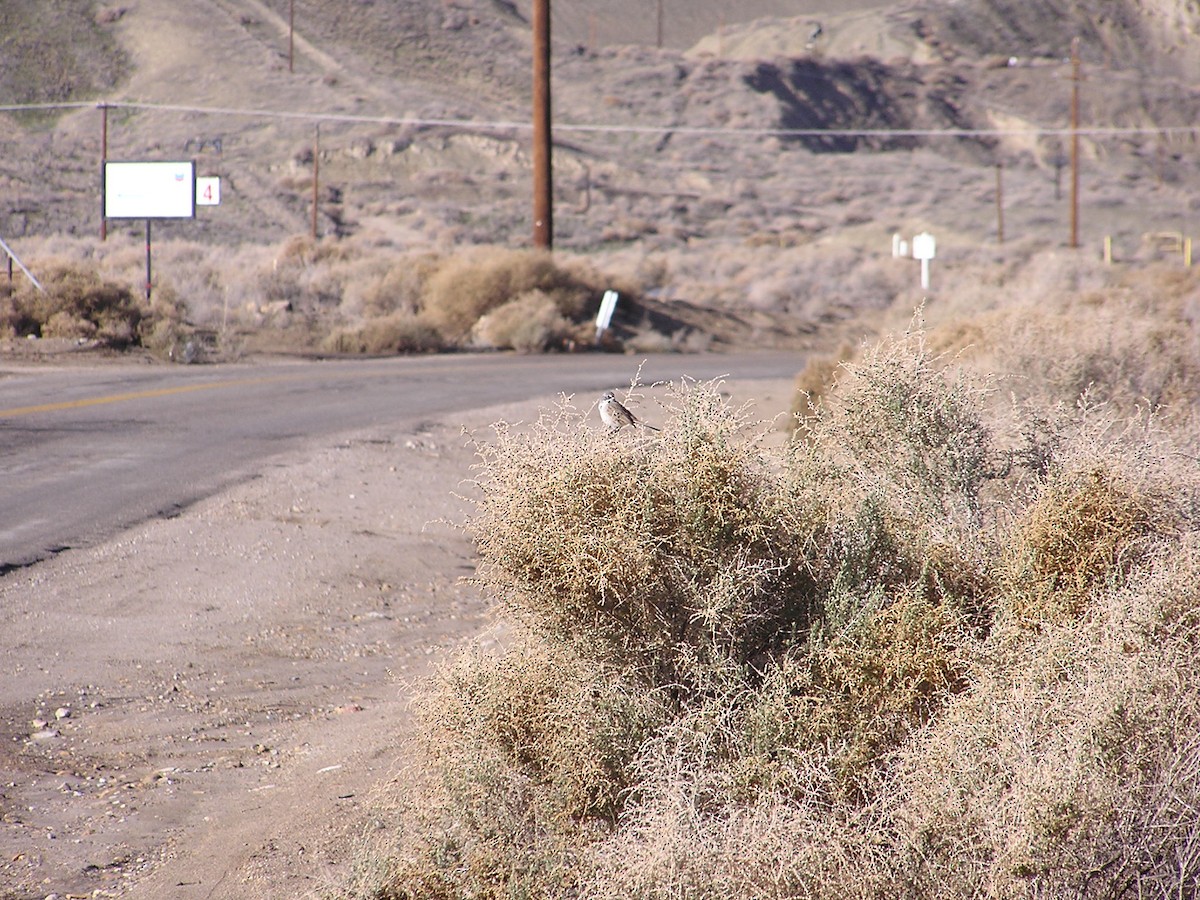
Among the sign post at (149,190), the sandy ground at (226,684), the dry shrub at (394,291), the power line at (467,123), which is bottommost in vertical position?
the sandy ground at (226,684)

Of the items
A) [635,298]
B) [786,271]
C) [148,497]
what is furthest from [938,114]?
[148,497]

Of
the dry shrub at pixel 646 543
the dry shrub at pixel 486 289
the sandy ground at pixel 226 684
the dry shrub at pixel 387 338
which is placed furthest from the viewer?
the dry shrub at pixel 486 289

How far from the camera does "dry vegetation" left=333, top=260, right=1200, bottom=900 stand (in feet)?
11.3

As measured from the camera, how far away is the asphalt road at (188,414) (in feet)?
30.5

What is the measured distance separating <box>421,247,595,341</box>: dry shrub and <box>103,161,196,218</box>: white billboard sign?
4.96 metres

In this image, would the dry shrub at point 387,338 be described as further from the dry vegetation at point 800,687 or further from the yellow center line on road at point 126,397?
the dry vegetation at point 800,687

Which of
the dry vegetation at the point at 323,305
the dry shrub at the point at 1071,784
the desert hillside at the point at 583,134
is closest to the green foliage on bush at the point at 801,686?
the dry shrub at the point at 1071,784

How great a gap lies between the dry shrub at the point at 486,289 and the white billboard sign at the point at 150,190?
496cm

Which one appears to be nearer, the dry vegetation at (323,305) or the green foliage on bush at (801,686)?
the green foliage on bush at (801,686)

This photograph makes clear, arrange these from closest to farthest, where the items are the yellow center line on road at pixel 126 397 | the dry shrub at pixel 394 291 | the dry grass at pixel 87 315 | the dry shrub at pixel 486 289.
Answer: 1. the yellow center line on road at pixel 126 397
2. the dry grass at pixel 87 315
3. the dry shrub at pixel 486 289
4. the dry shrub at pixel 394 291

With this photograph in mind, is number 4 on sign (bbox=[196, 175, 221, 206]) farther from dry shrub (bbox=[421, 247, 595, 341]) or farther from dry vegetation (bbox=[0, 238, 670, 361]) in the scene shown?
dry shrub (bbox=[421, 247, 595, 341])

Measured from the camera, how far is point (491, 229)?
5259cm

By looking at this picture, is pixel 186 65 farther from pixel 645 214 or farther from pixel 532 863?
pixel 532 863

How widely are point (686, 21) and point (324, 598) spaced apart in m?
130
